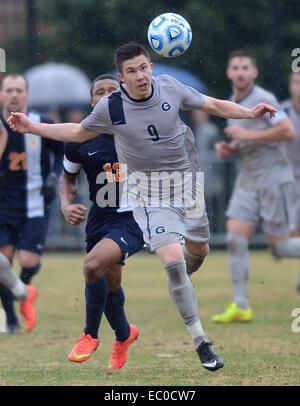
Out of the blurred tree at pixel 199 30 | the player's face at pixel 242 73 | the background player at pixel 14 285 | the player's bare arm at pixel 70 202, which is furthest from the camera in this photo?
the blurred tree at pixel 199 30

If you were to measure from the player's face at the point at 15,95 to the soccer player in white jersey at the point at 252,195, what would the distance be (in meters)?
1.95

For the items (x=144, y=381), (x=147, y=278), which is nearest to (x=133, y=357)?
(x=144, y=381)

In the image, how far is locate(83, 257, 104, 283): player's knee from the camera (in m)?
6.16

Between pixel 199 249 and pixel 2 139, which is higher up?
pixel 2 139

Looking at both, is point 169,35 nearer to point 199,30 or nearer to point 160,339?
point 160,339

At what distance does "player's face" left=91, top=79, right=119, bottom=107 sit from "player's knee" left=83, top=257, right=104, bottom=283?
1.16 m

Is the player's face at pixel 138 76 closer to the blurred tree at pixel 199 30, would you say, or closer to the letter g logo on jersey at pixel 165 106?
the letter g logo on jersey at pixel 165 106

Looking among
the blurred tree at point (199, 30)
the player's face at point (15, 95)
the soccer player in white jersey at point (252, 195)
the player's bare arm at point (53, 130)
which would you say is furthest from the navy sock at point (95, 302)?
the blurred tree at point (199, 30)

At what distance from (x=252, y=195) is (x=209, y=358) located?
3.56 meters

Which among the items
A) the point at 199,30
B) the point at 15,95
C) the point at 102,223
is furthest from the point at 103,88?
the point at 199,30

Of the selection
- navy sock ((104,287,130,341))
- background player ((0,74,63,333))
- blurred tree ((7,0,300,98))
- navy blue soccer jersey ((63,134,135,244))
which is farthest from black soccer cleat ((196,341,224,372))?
blurred tree ((7,0,300,98))

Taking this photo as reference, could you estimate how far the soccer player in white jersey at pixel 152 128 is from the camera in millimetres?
5852

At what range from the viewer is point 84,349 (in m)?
6.29
